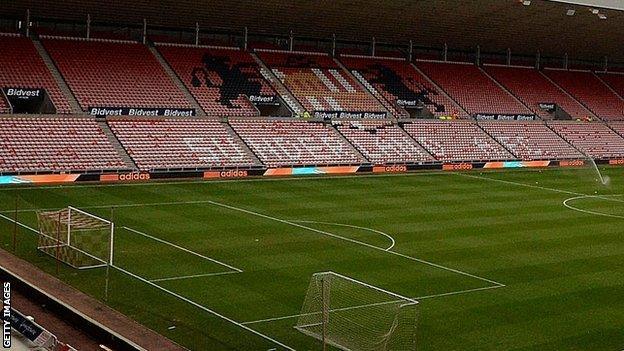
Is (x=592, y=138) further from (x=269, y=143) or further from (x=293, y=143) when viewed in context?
(x=269, y=143)

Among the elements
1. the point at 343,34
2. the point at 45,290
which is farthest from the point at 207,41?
the point at 45,290

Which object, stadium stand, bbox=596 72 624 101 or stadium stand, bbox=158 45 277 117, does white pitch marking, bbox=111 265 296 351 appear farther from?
stadium stand, bbox=596 72 624 101

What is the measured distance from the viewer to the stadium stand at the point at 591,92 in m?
70.7

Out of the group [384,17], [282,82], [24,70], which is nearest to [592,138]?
[384,17]

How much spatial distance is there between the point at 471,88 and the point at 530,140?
7.17 meters

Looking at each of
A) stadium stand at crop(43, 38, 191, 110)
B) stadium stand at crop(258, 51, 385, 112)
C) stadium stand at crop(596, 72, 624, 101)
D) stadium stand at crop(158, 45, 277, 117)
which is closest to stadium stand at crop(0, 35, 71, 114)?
stadium stand at crop(43, 38, 191, 110)

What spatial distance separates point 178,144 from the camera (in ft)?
149

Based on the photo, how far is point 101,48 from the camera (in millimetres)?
51812

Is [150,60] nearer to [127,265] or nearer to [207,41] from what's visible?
[207,41]

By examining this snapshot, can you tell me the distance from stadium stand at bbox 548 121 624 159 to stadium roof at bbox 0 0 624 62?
633 cm

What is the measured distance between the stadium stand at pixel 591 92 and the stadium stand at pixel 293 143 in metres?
28.1

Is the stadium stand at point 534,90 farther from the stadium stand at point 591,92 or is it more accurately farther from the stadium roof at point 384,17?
the stadium roof at point 384,17

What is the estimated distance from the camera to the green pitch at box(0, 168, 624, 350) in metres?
18.5

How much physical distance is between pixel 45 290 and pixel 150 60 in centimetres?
3544
